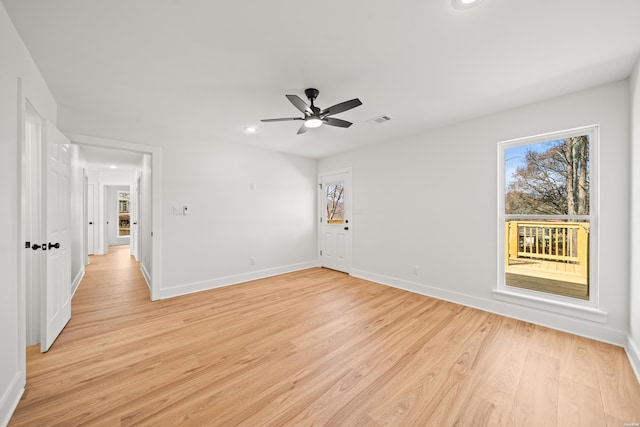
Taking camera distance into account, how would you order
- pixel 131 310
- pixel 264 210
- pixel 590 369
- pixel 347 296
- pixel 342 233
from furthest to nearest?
pixel 342 233 → pixel 264 210 → pixel 347 296 → pixel 131 310 → pixel 590 369

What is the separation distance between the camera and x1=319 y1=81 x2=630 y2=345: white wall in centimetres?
238

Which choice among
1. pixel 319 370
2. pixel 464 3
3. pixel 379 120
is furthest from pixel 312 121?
pixel 319 370

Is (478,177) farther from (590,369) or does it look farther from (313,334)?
(313,334)

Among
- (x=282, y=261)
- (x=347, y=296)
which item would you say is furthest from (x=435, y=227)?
(x=282, y=261)

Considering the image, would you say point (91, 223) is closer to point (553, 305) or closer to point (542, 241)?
point (553, 305)

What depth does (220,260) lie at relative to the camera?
4.20 meters

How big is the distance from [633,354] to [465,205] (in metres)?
1.94

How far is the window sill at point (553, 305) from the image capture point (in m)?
2.45

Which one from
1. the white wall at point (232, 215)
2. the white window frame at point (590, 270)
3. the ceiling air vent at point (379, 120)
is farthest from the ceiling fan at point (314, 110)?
the white window frame at point (590, 270)

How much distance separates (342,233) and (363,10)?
3979 mm

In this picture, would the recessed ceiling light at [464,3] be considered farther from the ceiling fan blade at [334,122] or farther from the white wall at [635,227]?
the white wall at [635,227]

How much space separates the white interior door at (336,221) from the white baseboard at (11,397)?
4.19 metres

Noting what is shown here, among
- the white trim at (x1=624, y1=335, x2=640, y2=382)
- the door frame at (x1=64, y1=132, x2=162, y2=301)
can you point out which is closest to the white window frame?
the white trim at (x1=624, y1=335, x2=640, y2=382)

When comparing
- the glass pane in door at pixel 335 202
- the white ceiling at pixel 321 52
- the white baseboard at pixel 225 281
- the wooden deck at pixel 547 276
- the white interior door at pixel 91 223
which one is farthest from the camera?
the white interior door at pixel 91 223
